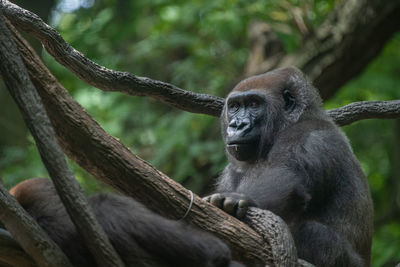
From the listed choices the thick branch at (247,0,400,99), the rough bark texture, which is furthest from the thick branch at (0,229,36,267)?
the thick branch at (247,0,400,99)

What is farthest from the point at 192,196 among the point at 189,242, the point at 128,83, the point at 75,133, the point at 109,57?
the point at 109,57

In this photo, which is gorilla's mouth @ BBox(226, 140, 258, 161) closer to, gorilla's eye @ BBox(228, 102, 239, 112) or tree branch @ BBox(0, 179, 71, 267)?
gorilla's eye @ BBox(228, 102, 239, 112)

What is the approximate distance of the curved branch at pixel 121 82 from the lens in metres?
4.23

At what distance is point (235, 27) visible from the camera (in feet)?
32.0

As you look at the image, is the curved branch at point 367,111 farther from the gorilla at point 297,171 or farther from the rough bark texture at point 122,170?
the rough bark texture at point 122,170

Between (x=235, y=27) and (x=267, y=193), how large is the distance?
5.39 meters

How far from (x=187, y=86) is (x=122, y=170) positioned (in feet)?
23.1

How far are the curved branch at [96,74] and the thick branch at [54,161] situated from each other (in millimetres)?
1004

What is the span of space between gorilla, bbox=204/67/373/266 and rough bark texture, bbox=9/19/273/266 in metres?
0.33

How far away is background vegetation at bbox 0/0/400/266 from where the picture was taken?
880 cm

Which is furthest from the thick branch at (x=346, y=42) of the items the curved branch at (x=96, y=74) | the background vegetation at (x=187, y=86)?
the curved branch at (x=96, y=74)

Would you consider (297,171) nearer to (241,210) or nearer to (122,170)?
(241,210)

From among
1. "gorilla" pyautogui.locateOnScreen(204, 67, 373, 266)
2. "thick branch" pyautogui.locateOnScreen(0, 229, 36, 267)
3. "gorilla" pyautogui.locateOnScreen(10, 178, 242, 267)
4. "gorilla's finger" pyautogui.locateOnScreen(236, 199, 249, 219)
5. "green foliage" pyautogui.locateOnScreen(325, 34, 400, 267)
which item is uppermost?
"green foliage" pyautogui.locateOnScreen(325, 34, 400, 267)

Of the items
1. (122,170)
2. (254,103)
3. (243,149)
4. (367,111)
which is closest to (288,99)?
(254,103)
